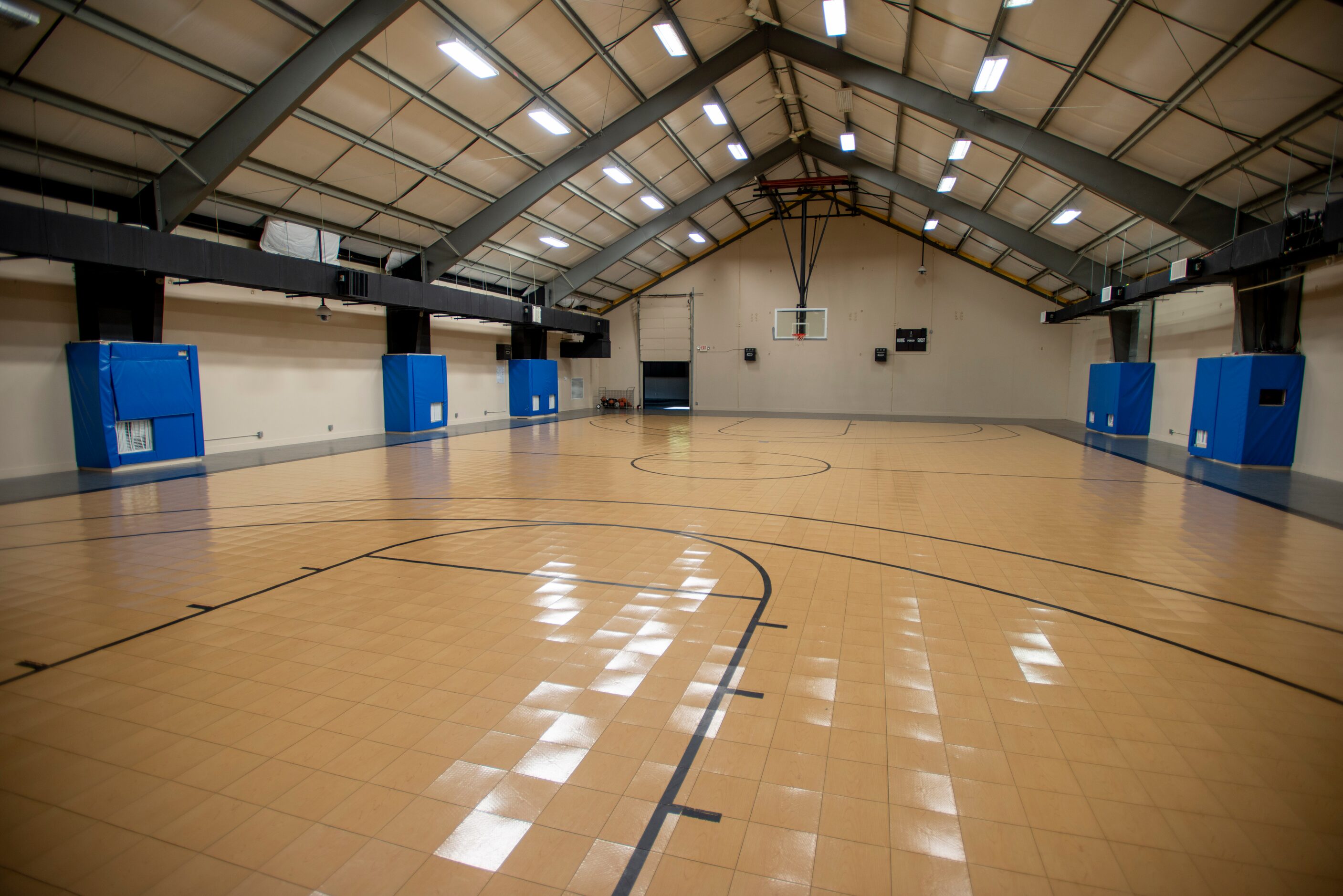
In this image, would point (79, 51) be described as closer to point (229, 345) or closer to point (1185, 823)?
point (229, 345)

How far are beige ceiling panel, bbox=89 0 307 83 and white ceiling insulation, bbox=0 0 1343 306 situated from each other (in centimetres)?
2

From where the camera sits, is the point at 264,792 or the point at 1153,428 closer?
the point at 264,792

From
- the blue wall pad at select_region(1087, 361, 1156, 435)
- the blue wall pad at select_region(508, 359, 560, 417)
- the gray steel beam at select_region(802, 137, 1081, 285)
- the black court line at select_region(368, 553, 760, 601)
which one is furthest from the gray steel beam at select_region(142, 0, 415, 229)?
the blue wall pad at select_region(1087, 361, 1156, 435)

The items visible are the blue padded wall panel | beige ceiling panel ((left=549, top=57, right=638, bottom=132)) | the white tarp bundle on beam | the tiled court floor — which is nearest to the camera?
the tiled court floor

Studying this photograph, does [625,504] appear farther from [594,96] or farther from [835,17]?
[594,96]

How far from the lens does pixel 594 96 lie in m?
13.0

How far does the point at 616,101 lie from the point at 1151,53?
9650mm

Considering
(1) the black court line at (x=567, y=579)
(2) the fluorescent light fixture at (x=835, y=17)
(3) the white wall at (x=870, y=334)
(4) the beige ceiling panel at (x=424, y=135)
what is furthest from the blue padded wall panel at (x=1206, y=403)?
(4) the beige ceiling panel at (x=424, y=135)

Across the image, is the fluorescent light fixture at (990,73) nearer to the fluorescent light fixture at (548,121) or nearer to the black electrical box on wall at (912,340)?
the fluorescent light fixture at (548,121)

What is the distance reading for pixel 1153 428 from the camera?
15891 mm

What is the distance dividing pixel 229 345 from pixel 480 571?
34.6ft

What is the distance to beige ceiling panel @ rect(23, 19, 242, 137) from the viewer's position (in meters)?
7.68

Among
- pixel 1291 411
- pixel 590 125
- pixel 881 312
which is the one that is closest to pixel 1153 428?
pixel 1291 411

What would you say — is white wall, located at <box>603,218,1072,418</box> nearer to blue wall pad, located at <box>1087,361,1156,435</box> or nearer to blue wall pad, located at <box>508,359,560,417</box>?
→ blue wall pad, located at <box>508,359,560,417</box>
